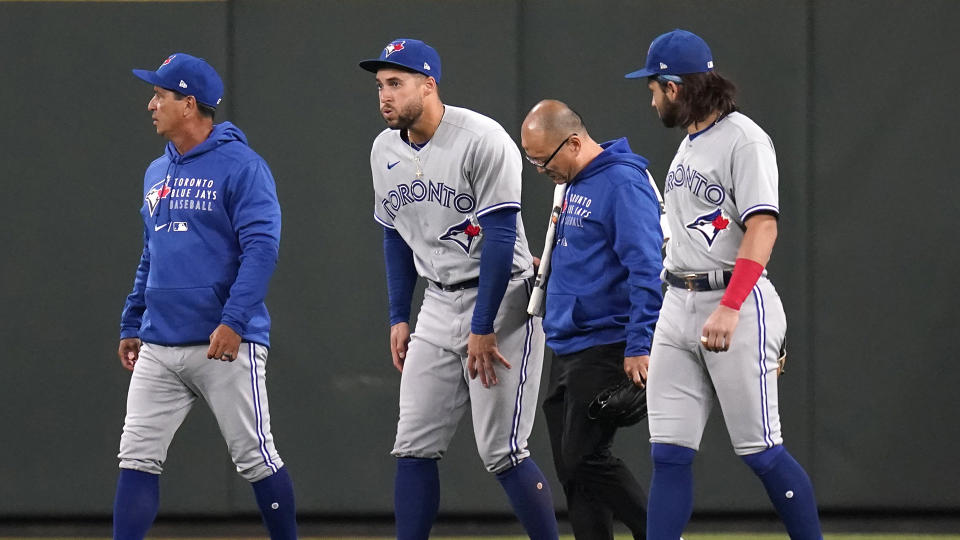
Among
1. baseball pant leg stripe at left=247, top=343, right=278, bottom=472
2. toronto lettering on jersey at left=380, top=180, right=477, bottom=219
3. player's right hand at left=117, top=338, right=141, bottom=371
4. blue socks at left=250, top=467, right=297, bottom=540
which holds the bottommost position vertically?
blue socks at left=250, top=467, right=297, bottom=540

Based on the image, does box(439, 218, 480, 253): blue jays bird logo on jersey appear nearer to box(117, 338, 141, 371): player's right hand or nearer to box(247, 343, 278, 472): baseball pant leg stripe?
box(247, 343, 278, 472): baseball pant leg stripe

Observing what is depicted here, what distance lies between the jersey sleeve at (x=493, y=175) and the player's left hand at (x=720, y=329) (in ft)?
2.93

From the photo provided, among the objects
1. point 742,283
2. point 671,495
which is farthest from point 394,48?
point 671,495

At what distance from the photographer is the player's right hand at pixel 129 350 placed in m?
4.90

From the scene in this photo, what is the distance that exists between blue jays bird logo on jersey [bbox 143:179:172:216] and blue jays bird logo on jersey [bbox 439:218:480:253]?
1.00m

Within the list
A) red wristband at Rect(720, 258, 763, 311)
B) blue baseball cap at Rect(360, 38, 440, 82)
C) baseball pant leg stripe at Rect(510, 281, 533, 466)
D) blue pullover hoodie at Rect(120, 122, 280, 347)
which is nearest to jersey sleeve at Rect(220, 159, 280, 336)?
blue pullover hoodie at Rect(120, 122, 280, 347)

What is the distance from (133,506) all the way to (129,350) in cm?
68

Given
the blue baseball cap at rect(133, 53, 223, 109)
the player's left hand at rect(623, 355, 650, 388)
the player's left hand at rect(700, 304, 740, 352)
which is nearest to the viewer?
the player's left hand at rect(700, 304, 740, 352)

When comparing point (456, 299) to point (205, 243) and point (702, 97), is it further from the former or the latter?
point (702, 97)

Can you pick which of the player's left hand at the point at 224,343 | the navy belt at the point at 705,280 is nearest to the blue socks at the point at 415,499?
the player's left hand at the point at 224,343

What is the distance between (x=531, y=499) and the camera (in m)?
4.54

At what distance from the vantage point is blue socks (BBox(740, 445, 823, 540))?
400 centimetres

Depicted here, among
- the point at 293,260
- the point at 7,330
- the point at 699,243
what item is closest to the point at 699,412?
the point at 699,243

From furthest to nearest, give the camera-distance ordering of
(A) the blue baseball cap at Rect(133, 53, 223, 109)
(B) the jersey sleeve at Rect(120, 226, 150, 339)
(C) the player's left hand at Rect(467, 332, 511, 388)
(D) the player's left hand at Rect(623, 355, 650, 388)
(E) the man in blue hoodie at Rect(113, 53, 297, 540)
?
(B) the jersey sleeve at Rect(120, 226, 150, 339) → (A) the blue baseball cap at Rect(133, 53, 223, 109) → (E) the man in blue hoodie at Rect(113, 53, 297, 540) → (C) the player's left hand at Rect(467, 332, 511, 388) → (D) the player's left hand at Rect(623, 355, 650, 388)
